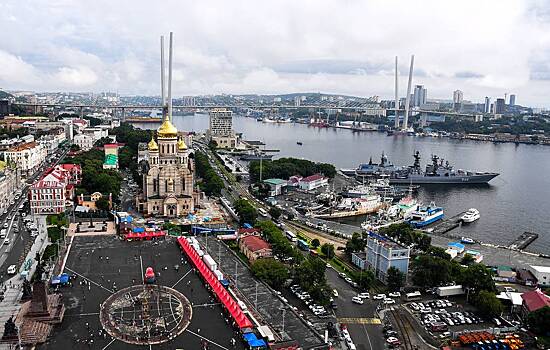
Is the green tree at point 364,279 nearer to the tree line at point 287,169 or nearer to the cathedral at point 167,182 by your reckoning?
the cathedral at point 167,182

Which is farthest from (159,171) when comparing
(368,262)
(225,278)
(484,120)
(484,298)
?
(484,120)

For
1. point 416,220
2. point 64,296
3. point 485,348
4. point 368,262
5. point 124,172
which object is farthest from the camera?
point 124,172

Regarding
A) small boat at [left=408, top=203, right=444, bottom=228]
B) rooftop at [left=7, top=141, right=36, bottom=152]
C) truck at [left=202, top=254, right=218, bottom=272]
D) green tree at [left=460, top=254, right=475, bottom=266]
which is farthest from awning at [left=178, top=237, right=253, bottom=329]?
rooftop at [left=7, top=141, right=36, bottom=152]

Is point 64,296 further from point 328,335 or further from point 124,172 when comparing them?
point 124,172

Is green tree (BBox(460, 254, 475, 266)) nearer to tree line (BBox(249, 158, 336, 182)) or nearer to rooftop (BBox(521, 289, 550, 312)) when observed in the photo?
rooftop (BBox(521, 289, 550, 312))

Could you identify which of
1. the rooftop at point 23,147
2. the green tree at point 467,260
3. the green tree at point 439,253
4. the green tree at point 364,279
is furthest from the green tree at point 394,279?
the rooftop at point 23,147

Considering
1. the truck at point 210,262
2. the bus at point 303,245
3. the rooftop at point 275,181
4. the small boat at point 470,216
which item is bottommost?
the small boat at point 470,216

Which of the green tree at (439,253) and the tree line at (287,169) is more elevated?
the tree line at (287,169)
